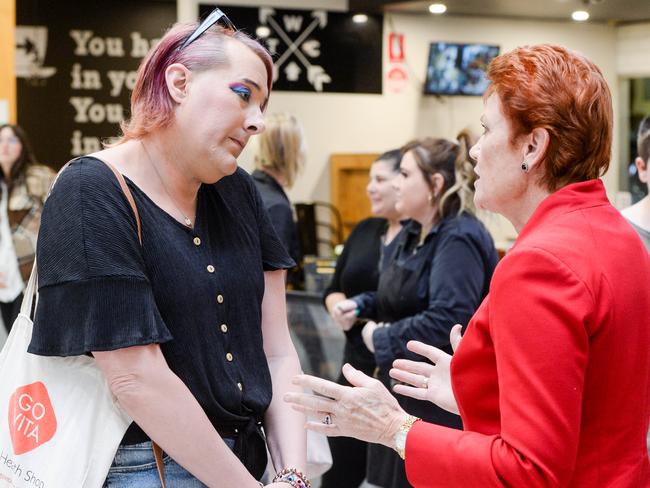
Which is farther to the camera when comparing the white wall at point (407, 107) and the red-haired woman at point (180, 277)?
the white wall at point (407, 107)

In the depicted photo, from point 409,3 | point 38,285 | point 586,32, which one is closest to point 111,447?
point 38,285

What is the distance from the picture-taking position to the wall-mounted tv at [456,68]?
34.6ft

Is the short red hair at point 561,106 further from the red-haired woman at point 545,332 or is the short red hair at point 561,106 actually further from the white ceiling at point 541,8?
the white ceiling at point 541,8

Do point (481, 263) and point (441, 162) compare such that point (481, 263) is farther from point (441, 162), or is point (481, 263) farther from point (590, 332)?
point (590, 332)

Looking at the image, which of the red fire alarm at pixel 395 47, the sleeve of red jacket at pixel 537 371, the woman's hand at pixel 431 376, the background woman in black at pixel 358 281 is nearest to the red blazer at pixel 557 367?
the sleeve of red jacket at pixel 537 371

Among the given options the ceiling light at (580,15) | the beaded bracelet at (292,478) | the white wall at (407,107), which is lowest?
the beaded bracelet at (292,478)

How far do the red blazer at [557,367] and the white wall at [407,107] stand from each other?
874cm

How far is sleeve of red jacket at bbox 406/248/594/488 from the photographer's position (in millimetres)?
1249

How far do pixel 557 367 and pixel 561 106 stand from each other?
406 millimetres

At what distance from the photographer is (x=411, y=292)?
3.14 m

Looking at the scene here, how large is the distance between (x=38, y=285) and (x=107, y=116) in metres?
7.96

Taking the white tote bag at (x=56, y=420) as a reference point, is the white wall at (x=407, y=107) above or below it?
above

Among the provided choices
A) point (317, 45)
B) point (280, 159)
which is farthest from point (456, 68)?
point (280, 159)

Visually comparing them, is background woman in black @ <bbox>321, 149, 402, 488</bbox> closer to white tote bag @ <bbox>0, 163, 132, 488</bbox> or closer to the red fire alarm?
white tote bag @ <bbox>0, 163, 132, 488</bbox>
